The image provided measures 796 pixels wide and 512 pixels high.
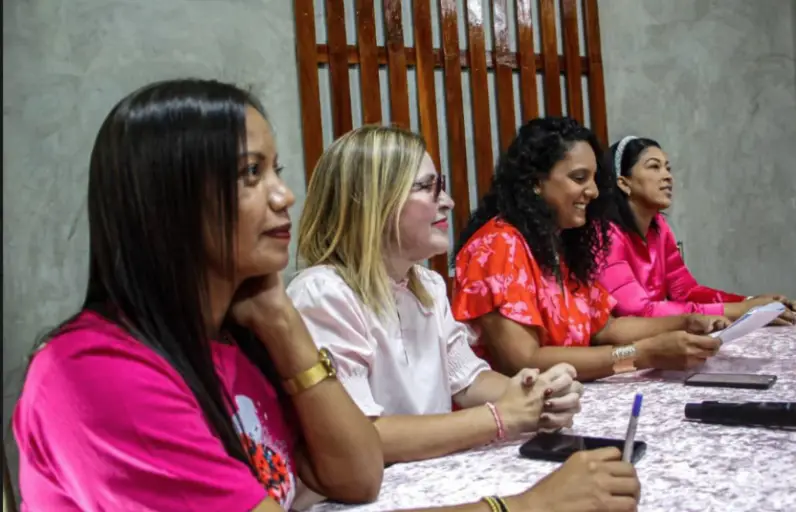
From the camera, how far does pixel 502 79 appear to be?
10.8 feet

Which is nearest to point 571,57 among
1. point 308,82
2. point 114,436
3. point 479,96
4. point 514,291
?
point 479,96

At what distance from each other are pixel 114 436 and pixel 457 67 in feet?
8.87

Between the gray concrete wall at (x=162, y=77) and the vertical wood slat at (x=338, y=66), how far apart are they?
150 mm

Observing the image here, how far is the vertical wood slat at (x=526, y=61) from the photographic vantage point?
336cm

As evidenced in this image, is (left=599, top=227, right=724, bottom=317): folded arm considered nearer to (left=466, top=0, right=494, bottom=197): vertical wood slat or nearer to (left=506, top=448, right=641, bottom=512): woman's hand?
(left=466, top=0, right=494, bottom=197): vertical wood slat

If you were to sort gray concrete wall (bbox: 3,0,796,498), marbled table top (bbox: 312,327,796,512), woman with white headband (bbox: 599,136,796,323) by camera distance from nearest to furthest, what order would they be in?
1. marbled table top (bbox: 312,327,796,512)
2. gray concrete wall (bbox: 3,0,796,498)
3. woman with white headband (bbox: 599,136,796,323)

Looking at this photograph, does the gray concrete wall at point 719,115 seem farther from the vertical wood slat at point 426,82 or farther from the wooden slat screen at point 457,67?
the vertical wood slat at point 426,82

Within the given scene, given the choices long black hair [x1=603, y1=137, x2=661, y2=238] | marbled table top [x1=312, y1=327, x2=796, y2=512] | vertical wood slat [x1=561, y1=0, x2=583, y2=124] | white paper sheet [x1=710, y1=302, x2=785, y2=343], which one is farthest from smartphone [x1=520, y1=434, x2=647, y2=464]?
vertical wood slat [x1=561, y1=0, x2=583, y2=124]

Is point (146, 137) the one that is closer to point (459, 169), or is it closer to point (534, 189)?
point (534, 189)

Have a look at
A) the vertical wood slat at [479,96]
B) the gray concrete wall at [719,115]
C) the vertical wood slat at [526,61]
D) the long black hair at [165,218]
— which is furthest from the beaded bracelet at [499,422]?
the gray concrete wall at [719,115]

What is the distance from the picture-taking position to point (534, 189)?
217cm

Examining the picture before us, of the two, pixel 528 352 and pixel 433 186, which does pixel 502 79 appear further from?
pixel 433 186

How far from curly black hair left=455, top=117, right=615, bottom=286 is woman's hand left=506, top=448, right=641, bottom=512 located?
3.68 feet

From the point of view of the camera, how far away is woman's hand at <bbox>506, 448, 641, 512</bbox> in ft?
2.86
